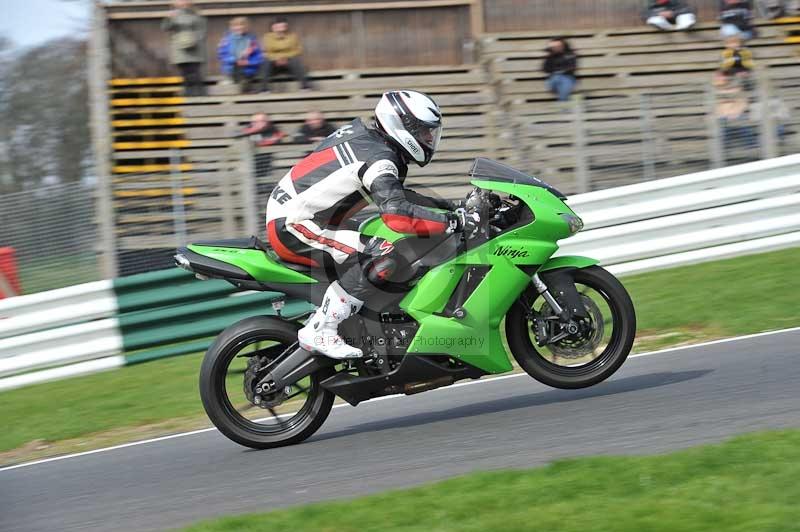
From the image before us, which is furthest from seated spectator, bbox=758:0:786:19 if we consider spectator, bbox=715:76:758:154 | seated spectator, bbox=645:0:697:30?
spectator, bbox=715:76:758:154

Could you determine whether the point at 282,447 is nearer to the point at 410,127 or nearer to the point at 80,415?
the point at 410,127

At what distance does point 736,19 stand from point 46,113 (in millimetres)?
17459

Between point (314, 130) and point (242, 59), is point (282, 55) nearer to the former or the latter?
point (242, 59)

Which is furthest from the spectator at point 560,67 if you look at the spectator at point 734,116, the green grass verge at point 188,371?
the green grass verge at point 188,371

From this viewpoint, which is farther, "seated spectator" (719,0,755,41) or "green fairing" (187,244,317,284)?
"seated spectator" (719,0,755,41)

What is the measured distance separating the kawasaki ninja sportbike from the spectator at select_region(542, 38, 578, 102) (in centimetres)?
870

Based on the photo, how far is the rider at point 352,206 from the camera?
589cm

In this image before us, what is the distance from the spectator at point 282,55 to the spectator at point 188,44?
0.97 metres

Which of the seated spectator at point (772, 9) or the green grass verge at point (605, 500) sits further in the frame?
the seated spectator at point (772, 9)

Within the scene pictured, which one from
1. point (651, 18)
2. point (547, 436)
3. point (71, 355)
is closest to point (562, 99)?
point (651, 18)

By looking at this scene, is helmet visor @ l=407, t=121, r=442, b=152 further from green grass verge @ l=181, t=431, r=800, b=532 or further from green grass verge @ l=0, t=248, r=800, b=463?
green grass verge @ l=0, t=248, r=800, b=463

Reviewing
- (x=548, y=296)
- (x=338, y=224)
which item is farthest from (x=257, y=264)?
(x=548, y=296)

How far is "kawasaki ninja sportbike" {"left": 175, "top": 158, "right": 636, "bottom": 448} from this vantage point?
238 inches

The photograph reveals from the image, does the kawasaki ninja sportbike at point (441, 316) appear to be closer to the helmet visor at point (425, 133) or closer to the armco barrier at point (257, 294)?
the helmet visor at point (425, 133)
